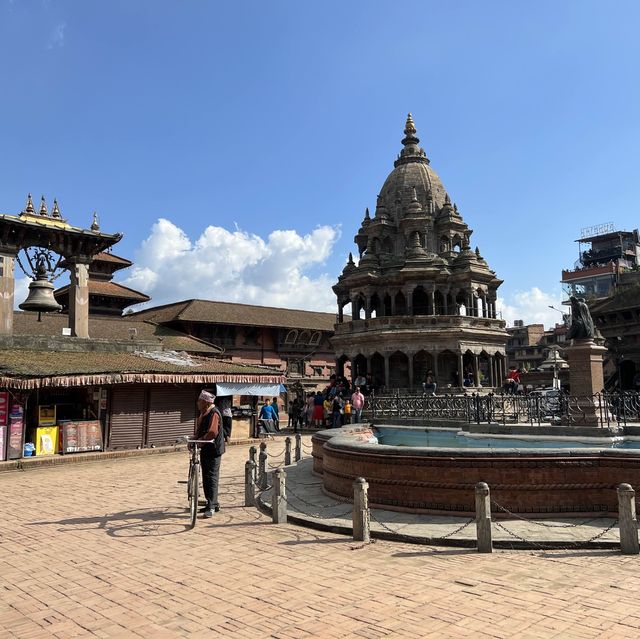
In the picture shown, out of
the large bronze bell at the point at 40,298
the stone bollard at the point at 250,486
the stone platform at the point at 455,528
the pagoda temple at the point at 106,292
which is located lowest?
the stone platform at the point at 455,528

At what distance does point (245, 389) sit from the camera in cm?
2383

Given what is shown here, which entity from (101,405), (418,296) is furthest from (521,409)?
(418,296)

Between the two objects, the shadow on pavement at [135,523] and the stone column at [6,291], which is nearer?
the shadow on pavement at [135,523]

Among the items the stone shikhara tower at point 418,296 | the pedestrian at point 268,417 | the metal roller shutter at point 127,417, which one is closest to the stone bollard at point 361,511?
the metal roller shutter at point 127,417

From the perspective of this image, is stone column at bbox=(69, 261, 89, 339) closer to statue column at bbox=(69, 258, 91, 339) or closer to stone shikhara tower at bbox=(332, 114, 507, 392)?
statue column at bbox=(69, 258, 91, 339)

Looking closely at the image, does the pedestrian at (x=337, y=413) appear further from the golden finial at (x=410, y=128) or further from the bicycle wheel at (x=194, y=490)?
the golden finial at (x=410, y=128)

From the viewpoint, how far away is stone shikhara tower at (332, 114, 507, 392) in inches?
1452

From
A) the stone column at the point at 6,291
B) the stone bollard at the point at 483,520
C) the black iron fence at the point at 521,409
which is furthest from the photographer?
the stone column at the point at 6,291

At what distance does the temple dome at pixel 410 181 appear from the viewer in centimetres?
4328

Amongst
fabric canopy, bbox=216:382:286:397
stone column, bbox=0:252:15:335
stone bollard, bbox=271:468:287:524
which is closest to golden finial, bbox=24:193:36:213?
stone column, bbox=0:252:15:335

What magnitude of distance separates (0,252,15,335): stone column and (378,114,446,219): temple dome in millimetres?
28774

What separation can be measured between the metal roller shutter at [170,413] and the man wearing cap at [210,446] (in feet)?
37.2

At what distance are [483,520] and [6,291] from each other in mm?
18255

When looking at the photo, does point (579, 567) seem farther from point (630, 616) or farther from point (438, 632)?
point (438, 632)
